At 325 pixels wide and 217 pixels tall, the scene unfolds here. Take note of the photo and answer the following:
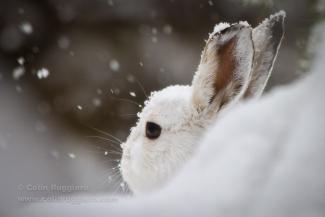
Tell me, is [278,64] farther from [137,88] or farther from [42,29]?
[42,29]

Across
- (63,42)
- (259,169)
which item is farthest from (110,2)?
(259,169)

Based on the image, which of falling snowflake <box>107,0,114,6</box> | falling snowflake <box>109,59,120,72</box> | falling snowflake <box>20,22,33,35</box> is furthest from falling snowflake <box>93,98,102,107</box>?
falling snowflake <box>107,0,114,6</box>

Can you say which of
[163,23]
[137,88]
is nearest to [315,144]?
[163,23]

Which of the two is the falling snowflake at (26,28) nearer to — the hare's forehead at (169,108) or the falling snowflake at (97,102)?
the falling snowflake at (97,102)

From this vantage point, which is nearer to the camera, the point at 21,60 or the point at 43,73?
the point at 21,60

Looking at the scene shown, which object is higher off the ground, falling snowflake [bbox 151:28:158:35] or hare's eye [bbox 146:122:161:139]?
falling snowflake [bbox 151:28:158:35]

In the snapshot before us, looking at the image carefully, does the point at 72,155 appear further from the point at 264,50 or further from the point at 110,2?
the point at 264,50

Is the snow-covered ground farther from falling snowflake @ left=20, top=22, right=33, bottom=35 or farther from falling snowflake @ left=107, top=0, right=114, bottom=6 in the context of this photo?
falling snowflake @ left=20, top=22, right=33, bottom=35
